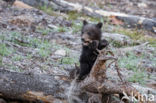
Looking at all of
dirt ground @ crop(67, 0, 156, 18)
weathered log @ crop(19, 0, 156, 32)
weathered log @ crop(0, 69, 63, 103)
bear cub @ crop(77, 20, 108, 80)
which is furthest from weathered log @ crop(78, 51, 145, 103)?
dirt ground @ crop(67, 0, 156, 18)

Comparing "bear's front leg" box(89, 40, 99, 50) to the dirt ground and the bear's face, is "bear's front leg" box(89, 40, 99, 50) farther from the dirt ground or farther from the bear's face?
the dirt ground

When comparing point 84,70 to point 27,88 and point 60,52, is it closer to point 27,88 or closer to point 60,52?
point 27,88

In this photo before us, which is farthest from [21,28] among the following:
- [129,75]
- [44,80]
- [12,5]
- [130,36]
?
[44,80]

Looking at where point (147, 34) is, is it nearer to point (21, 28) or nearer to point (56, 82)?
point (21, 28)

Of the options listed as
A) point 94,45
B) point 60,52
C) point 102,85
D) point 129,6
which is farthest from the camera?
point 129,6

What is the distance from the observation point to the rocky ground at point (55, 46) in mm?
6417

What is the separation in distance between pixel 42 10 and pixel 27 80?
28.4 ft

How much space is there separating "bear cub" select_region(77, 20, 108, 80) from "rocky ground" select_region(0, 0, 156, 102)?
79 centimetres

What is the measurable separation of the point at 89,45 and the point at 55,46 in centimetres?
370

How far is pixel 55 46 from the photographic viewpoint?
340 inches

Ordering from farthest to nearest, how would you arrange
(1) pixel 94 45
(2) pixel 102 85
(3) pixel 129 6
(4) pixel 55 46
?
(3) pixel 129 6
(4) pixel 55 46
(1) pixel 94 45
(2) pixel 102 85

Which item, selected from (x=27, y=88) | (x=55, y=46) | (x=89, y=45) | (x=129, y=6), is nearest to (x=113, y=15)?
(x=129, y=6)

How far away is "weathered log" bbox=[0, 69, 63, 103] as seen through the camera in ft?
13.8

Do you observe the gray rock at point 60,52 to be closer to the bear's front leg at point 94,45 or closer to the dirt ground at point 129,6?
the bear's front leg at point 94,45
